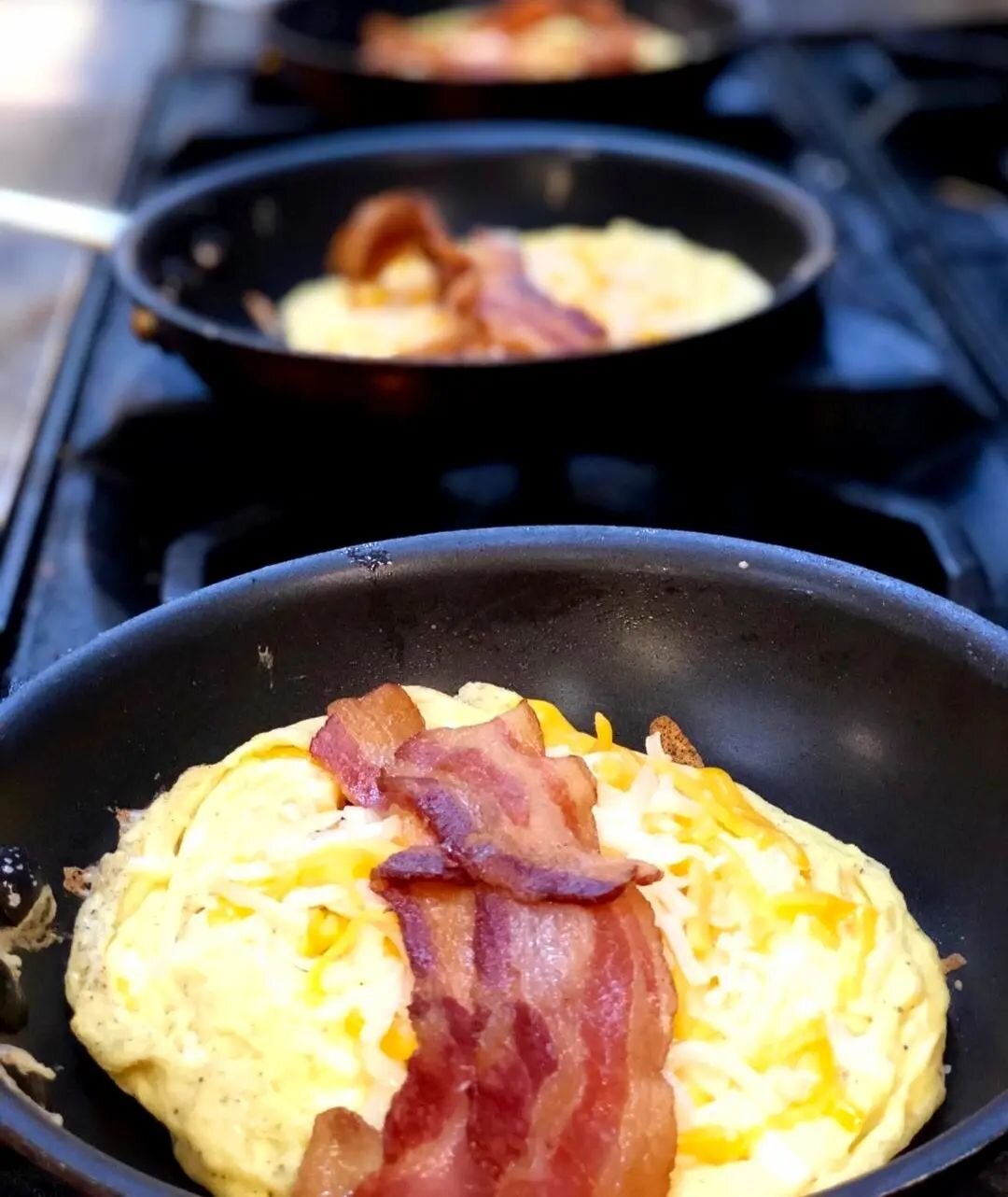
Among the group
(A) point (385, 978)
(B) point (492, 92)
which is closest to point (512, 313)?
(B) point (492, 92)

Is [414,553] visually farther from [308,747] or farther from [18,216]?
[18,216]

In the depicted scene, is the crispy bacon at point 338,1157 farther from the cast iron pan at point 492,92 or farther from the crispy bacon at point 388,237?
the cast iron pan at point 492,92

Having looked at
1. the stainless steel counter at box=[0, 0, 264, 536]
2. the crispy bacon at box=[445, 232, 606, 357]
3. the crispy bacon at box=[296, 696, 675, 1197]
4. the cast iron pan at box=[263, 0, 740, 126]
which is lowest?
the stainless steel counter at box=[0, 0, 264, 536]

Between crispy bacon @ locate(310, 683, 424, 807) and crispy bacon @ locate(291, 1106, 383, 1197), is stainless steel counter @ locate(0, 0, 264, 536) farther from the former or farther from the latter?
crispy bacon @ locate(291, 1106, 383, 1197)

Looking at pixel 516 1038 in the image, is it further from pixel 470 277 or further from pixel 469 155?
pixel 469 155

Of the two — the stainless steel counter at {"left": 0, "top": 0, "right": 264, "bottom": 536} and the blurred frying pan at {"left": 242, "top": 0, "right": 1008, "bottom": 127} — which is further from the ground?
the blurred frying pan at {"left": 242, "top": 0, "right": 1008, "bottom": 127}

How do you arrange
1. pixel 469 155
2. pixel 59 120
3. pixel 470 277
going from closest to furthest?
pixel 470 277, pixel 469 155, pixel 59 120

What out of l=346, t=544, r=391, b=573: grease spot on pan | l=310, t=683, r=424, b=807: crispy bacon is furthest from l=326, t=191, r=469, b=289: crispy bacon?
l=310, t=683, r=424, b=807: crispy bacon
